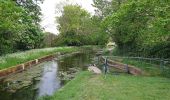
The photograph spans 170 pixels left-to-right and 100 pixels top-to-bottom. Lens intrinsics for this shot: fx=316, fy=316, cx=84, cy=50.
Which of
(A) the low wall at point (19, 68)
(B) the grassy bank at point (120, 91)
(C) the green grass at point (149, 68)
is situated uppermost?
(C) the green grass at point (149, 68)

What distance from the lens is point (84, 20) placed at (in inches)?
3361

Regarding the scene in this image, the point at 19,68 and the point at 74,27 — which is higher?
the point at 74,27

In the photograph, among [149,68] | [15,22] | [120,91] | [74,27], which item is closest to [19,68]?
[15,22]

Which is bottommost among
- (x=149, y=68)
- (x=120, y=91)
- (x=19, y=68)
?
(x=19, y=68)

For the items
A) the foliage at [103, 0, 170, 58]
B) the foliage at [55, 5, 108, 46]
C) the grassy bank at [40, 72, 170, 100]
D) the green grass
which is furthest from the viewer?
the foliage at [55, 5, 108, 46]

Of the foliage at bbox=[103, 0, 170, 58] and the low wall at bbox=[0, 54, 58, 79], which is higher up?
the foliage at bbox=[103, 0, 170, 58]

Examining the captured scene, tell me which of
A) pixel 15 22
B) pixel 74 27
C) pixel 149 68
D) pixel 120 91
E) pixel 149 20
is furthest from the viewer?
pixel 74 27

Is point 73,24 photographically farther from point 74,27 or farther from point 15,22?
point 15,22

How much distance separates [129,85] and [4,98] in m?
6.46

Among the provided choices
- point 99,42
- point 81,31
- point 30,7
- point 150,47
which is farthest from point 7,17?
point 99,42

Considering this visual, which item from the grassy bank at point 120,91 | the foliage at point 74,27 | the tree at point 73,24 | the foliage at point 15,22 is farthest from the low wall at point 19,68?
the tree at point 73,24

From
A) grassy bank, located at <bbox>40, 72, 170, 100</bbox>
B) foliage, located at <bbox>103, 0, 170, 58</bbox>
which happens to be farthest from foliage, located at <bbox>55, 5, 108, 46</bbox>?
grassy bank, located at <bbox>40, 72, 170, 100</bbox>

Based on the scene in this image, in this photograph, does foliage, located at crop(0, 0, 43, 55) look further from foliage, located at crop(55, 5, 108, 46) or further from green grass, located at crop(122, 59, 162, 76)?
foliage, located at crop(55, 5, 108, 46)

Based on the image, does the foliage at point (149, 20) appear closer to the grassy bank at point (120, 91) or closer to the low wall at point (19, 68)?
the grassy bank at point (120, 91)
